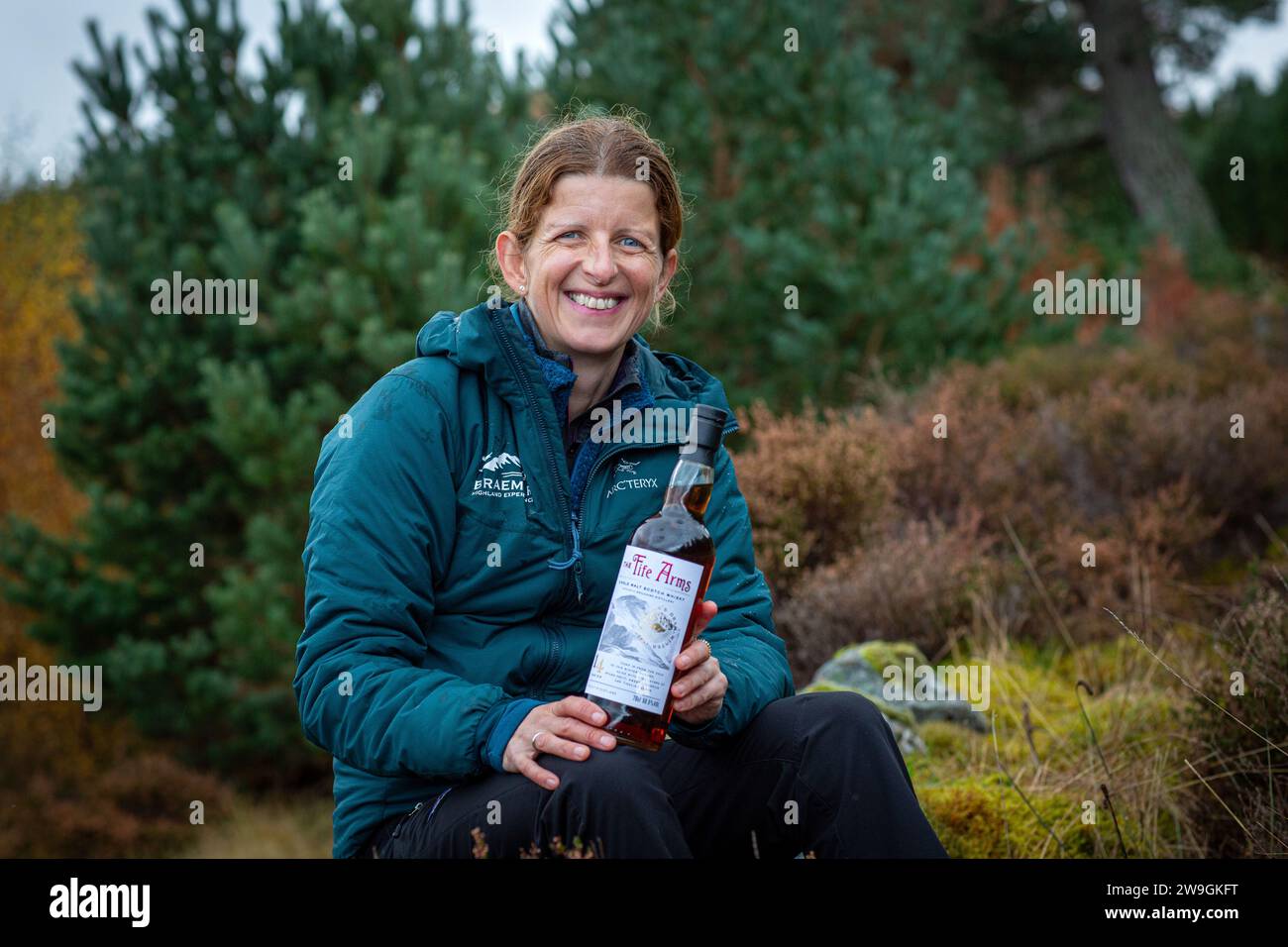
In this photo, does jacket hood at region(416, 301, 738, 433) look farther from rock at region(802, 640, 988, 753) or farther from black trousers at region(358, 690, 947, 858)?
rock at region(802, 640, 988, 753)

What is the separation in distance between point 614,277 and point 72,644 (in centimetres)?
914

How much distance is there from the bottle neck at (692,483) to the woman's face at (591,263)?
0.43 m

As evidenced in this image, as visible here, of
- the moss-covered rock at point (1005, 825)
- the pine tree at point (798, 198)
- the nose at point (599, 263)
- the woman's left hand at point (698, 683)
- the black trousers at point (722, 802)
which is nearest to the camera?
the black trousers at point (722, 802)

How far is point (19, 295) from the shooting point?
15008 mm

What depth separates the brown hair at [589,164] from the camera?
2773 millimetres

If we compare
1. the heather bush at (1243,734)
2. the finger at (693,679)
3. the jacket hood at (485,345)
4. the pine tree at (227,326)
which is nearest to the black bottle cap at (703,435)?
the jacket hood at (485,345)

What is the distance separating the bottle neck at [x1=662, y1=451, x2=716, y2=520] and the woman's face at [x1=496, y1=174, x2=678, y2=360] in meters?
0.43

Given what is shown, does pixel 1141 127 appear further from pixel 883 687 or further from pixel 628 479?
pixel 628 479

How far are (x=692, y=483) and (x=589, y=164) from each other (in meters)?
0.80

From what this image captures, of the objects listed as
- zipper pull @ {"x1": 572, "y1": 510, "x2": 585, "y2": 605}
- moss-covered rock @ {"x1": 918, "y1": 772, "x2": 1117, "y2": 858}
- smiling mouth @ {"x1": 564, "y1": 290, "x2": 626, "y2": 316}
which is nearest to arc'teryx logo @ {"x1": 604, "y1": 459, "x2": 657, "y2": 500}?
zipper pull @ {"x1": 572, "y1": 510, "x2": 585, "y2": 605}

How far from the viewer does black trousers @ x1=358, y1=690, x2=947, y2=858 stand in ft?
7.34

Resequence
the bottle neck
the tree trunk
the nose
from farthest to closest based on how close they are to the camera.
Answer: the tree trunk → the nose → the bottle neck

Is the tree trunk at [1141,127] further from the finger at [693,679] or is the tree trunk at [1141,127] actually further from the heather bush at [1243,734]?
the finger at [693,679]
